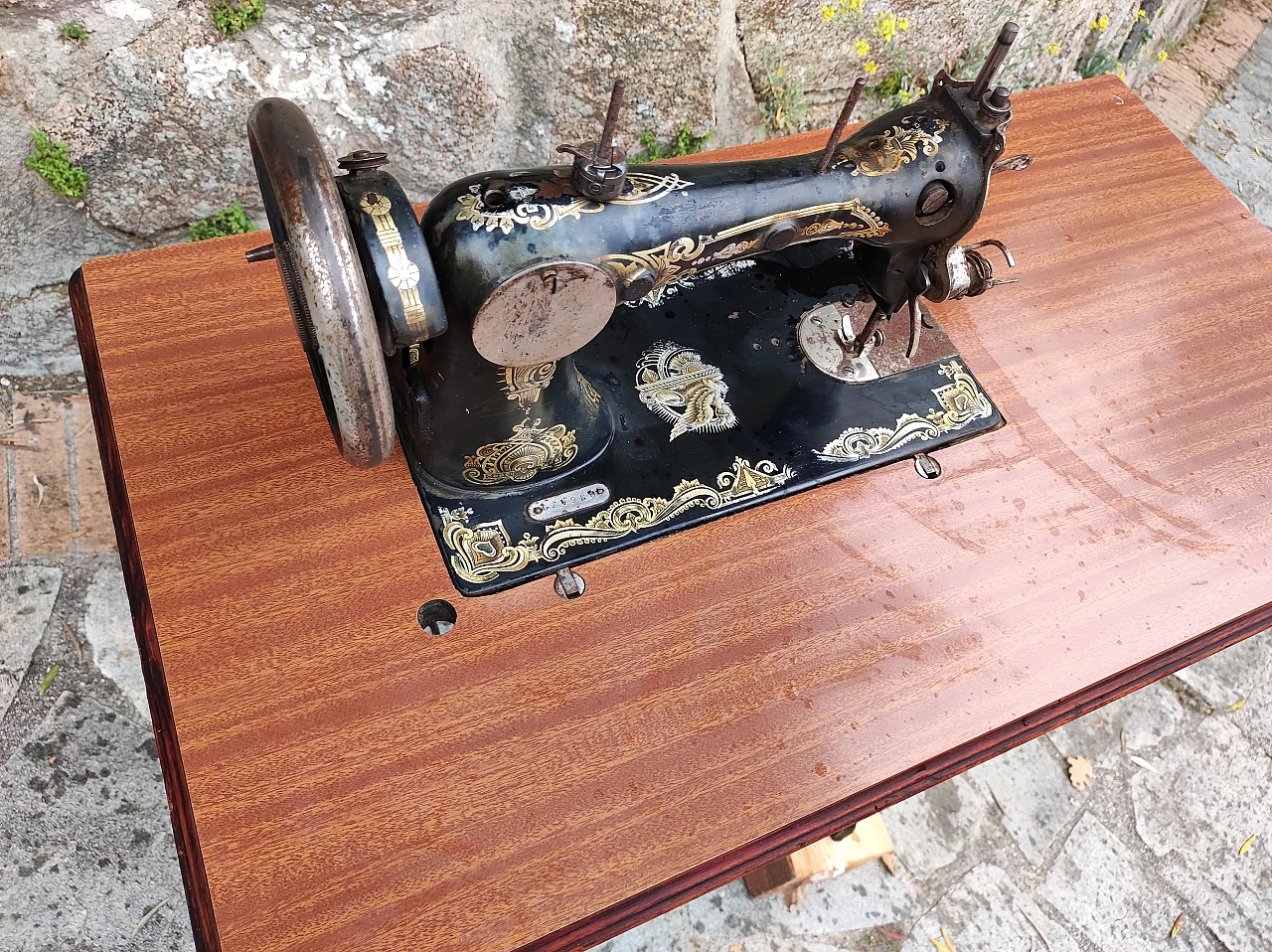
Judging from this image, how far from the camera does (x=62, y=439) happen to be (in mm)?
1815

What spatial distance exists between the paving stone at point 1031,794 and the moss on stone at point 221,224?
70.4 inches

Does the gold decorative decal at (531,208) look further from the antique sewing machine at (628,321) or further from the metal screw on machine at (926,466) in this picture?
the metal screw on machine at (926,466)

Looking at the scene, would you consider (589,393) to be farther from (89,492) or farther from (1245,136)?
(1245,136)

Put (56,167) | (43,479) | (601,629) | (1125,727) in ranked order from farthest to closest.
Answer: (1125,727) < (43,479) < (56,167) < (601,629)

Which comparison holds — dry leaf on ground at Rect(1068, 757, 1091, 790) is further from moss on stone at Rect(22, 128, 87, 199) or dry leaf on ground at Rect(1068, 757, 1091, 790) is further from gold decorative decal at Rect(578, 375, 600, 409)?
moss on stone at Rect(22, 128, 87, 199)

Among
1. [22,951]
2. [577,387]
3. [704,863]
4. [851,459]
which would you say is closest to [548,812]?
[704,863]

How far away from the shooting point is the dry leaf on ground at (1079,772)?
5.93 feet

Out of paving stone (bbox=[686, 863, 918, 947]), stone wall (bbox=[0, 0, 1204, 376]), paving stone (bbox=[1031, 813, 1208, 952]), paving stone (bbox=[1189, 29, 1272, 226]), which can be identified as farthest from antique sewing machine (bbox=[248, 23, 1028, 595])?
paving stone (bbox=[1189, 29, 1272, 226])

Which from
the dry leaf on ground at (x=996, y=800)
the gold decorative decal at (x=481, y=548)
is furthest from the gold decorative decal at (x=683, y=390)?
the dry leaf on ground at (x=996, y=800)

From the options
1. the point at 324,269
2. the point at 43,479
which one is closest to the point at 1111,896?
the point at 324,269

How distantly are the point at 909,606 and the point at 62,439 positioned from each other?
1.64m

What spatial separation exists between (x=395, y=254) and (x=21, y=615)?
52.0 inches

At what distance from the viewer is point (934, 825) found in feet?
5.67

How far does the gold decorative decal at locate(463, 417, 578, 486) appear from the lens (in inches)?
42.0
